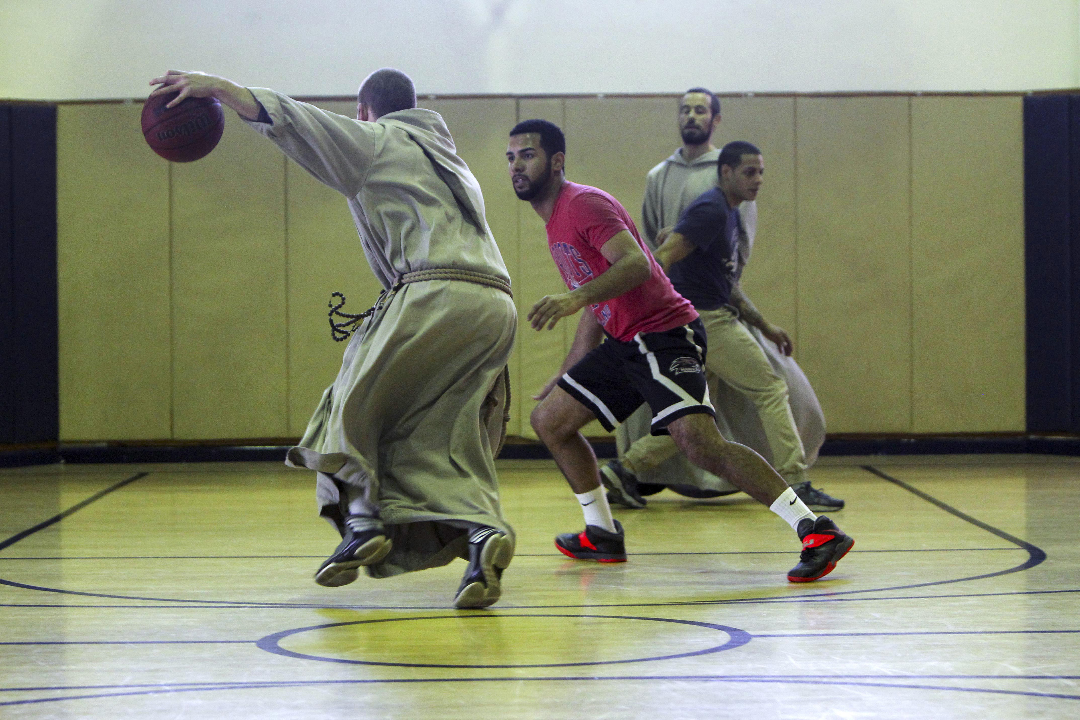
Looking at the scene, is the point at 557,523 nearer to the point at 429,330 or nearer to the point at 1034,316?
the point at 429,330

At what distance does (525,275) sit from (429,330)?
15.0 ft

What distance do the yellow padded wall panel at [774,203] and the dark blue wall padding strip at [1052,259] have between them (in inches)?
60.6

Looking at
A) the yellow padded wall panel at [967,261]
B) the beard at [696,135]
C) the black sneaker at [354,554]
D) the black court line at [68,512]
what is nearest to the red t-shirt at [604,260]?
the black sneaker at [354,554]

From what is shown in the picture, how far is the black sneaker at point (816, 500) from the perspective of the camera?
5133mm

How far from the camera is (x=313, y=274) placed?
25.5 feet

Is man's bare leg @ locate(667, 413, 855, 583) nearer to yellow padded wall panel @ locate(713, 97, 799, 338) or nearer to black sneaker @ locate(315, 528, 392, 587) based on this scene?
black sneaker @ locate(315, 528, 392, 587)

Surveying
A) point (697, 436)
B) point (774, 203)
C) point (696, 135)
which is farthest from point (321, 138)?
point (774, 203)

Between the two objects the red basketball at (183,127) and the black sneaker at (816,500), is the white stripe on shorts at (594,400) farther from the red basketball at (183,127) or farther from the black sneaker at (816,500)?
the black sneaker at (816,500)

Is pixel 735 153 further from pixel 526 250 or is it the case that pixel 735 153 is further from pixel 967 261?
pixel 967 261

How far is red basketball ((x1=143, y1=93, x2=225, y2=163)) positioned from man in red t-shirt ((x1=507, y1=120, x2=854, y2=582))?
0.89 m

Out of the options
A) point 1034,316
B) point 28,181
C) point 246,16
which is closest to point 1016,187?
point 1034,316

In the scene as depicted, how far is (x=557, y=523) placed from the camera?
5.00 metres

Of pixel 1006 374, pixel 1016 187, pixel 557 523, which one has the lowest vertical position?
pixel 557 523

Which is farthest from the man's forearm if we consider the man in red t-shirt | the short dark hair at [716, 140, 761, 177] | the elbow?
the short dark hair at [716, 140, 761, 177]
